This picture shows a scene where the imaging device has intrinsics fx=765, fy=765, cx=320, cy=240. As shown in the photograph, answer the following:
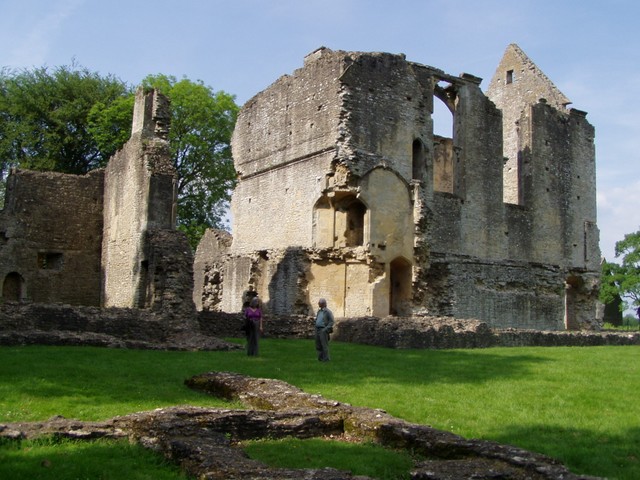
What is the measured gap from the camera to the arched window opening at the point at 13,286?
25.2m

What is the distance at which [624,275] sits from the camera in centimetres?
5753

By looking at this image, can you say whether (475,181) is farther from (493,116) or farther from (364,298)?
(364,298)

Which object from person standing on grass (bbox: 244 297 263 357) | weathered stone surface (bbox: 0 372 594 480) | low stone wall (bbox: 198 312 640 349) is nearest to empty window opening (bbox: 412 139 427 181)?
low stone wall (bbox: 198 312 640 349)

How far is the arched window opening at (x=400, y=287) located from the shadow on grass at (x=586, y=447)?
56.4ft

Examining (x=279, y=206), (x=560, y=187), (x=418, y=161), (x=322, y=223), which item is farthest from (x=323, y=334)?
A: (x=560, y=187)

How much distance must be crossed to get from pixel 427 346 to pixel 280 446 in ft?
38.1

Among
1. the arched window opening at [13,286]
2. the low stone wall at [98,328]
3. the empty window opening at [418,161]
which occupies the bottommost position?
the low stone wall at [98,328]

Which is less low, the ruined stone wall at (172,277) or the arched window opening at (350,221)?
the arched window opening at (350,221)

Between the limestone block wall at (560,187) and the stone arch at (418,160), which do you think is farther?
the limestone block wall at (560,187)

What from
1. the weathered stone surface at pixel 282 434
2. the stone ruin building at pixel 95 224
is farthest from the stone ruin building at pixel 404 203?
the weathered stone surface at pixel 282 434

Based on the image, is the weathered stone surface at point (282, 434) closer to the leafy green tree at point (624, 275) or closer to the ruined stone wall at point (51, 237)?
the ruined stone wall at point (51, 237)

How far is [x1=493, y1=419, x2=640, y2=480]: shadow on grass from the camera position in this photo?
6.55 metres

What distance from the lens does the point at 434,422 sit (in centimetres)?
834

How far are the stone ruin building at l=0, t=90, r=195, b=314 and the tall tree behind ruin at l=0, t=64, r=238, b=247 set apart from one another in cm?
944
